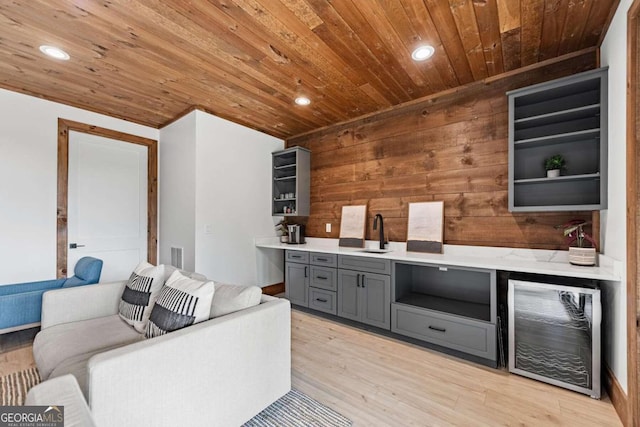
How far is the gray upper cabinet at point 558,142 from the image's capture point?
2082 mm

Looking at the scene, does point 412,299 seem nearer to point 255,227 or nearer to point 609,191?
point 609,191

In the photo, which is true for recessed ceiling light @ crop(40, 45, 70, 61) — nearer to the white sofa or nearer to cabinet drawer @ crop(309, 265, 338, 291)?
the white sofa

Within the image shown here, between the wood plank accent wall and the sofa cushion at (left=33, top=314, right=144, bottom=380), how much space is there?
2.67 m

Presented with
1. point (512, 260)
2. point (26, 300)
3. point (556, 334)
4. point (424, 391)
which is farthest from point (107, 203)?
point (556, 334)

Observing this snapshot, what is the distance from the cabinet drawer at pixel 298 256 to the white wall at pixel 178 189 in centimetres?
117

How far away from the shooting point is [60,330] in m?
1.80

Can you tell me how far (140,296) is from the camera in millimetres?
1981

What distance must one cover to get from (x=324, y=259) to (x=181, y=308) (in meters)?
1.90

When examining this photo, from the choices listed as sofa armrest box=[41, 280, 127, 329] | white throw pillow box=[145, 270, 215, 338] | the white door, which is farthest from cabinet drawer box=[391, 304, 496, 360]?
the white door

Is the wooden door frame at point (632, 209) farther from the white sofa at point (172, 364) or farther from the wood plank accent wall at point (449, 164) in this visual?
the white sofa at point (172, 364)

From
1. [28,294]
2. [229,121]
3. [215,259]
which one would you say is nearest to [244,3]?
[229,121]

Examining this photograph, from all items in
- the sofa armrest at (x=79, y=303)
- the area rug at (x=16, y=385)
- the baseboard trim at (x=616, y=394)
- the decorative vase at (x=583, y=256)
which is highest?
the decorative vase at (x=583, y=256)

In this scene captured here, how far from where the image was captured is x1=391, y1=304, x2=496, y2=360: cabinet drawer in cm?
218

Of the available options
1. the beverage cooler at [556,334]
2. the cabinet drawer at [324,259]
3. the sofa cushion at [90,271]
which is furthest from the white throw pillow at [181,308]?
the beverage cooler at [556,334]
